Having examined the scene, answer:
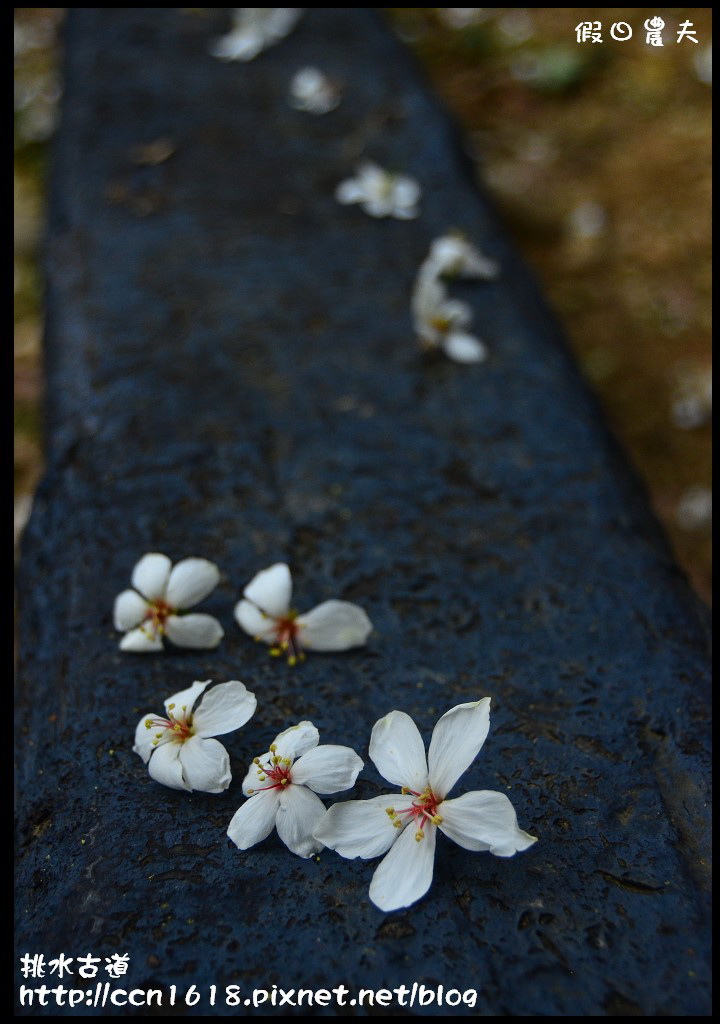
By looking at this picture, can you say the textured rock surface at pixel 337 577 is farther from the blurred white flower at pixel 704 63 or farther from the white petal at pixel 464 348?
the blurred white flower at pixel 704 63

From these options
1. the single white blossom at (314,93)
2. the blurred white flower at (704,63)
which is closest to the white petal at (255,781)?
the single white blossom at (314,93)

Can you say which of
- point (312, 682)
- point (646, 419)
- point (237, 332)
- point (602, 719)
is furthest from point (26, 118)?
point (602, 719)

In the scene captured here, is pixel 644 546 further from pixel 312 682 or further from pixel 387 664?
pixel 312 682

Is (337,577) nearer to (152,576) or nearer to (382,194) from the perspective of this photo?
(152,576)

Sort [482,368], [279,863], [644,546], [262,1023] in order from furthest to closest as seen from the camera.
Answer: [482,368] → [644,546] → [279,863] → [262,1023]

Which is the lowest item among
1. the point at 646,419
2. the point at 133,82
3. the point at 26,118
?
the point at 646,419

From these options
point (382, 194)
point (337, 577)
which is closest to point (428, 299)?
point (382, 194)
